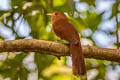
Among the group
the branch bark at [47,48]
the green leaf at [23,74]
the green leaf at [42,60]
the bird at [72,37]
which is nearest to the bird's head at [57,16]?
the bird at [72,37]

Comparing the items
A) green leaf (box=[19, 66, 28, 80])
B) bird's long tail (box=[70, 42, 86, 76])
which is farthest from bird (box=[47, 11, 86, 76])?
green leaf (box=[19, 66, 28, 80])

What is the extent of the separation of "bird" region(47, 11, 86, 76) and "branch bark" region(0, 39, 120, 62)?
7 centimetres

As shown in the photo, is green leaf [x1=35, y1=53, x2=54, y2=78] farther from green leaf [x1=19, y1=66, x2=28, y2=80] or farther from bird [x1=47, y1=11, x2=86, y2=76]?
bird [x1=47, y1=11, x2=86, y2=76]

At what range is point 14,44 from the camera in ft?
9.95

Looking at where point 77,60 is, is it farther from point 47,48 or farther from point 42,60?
point 42,60

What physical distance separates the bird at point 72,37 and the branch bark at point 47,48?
75mm

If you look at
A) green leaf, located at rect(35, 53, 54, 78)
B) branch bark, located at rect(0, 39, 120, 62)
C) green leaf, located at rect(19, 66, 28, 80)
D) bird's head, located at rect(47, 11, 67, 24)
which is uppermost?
bird's head, located at rect(47, 11, 67, 24)

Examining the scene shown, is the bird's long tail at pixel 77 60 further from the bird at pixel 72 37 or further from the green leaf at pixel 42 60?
the green leaf at pixel 42 60

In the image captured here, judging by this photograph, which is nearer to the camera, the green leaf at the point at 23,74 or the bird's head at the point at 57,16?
the green leaf at the point at 23,74

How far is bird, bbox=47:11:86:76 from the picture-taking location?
3.02 m

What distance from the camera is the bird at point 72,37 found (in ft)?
9.90

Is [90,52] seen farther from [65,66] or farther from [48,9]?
[65,66]

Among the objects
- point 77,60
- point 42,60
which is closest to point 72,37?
point 77,60

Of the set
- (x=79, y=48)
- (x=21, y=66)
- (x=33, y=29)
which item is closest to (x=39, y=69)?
(x=21, y=66)
